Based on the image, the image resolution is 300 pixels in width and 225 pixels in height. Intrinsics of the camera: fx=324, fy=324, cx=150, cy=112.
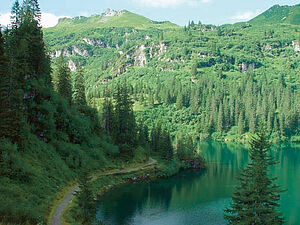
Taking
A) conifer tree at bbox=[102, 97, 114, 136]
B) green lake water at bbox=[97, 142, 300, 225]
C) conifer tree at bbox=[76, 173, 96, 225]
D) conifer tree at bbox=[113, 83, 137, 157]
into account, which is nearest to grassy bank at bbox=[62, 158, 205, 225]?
conifer tree at bbox=[76, 173, 96, 225]

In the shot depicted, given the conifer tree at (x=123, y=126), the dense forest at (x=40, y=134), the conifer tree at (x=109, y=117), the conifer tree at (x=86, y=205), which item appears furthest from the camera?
the conifer tree at (x=109, y=117)

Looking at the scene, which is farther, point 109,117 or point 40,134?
point 109,117

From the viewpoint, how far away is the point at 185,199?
234ft

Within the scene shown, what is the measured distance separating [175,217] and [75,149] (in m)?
27.3

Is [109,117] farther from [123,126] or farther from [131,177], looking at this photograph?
[131,177]

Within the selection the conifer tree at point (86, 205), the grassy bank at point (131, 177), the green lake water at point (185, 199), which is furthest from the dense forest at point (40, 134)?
the green lake water at point (185, 199)

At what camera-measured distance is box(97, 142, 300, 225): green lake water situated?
57.2 m

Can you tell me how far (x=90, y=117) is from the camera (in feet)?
292

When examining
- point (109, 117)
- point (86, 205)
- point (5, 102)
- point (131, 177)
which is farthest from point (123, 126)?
point (86, 205)

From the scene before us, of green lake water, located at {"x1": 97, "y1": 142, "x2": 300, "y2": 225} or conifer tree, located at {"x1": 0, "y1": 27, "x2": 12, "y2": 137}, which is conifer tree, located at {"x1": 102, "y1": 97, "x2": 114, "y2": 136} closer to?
green lake water, located at {"x1": 97, "y1": 142, "x2": 300, "y2": 225}

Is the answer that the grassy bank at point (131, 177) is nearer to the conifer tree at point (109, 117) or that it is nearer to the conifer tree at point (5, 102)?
the conifer tree at point (5, 102)

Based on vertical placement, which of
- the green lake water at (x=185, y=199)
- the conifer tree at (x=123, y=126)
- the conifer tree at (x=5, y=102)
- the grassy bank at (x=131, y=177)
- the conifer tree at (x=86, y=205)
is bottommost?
the green lake water at (x=185, y=199)

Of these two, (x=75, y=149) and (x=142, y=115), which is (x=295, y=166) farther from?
(x=142, y=115)

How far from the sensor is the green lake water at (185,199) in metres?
57.2
